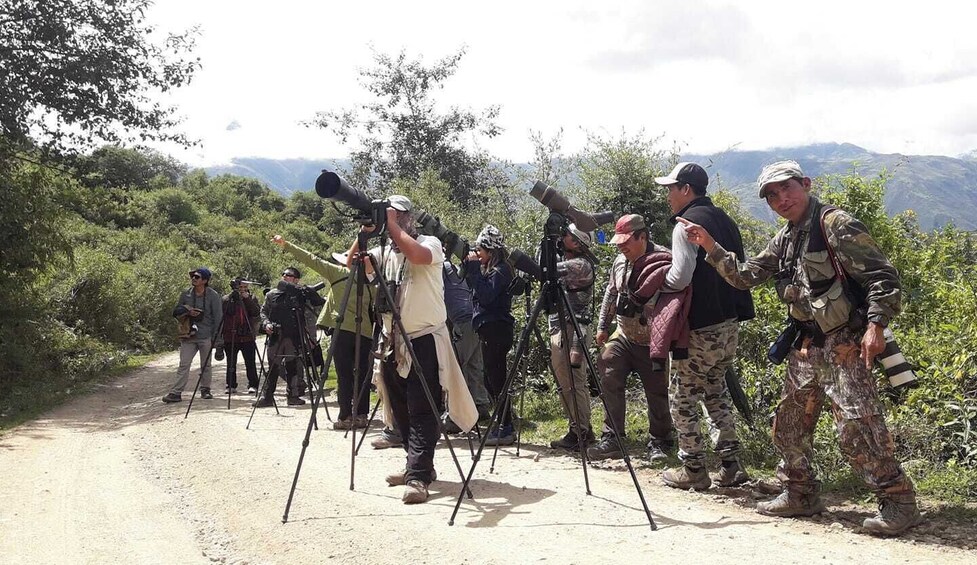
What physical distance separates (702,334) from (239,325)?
8389mm

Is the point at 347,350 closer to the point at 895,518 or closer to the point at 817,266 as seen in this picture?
the point at 817,266

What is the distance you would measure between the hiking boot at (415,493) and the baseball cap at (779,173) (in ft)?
9.79

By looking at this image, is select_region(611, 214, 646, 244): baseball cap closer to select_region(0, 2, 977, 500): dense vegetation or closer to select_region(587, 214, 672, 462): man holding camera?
select_region(587, 214, 672, 462): man holding camera

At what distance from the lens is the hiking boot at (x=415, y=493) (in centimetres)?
516

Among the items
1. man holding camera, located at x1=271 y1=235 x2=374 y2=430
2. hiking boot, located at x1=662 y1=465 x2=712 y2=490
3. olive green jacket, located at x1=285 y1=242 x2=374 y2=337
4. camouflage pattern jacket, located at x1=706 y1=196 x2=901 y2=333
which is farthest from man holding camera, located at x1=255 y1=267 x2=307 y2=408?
camouflage pattern jacket, located at x1=706 y1=196 x2=901 y2=333

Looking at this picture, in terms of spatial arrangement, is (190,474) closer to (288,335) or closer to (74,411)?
(288,335)

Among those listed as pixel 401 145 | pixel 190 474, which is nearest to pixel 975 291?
pixel 190 474

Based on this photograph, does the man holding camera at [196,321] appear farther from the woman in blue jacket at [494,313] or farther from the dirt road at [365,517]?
the woman in blue jacket at [494,313]

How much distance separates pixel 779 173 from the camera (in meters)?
4.27

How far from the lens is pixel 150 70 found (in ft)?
46.3

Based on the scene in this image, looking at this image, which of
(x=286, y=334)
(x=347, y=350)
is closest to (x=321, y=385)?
(x=347, y=350)

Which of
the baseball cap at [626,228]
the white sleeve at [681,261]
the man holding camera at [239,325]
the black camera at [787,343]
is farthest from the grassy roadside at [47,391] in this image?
the black camera at [787,343]

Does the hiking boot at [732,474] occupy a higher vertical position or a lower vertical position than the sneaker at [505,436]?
higher

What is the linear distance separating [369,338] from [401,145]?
22.1 meters
